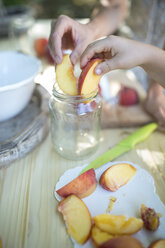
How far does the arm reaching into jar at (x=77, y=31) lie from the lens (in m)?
0.59

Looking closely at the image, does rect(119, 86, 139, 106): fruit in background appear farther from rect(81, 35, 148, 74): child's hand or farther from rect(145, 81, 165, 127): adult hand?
rect(81, 35, 148, 74): child's hand

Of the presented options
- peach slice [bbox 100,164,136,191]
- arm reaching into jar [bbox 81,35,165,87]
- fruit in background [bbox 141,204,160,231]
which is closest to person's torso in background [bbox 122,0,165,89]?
arm reaching into jar [bbox 81,35,165,87]

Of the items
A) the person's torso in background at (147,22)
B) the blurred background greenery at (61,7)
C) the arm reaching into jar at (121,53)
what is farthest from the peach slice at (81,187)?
the blurred background greenery at (61,7)

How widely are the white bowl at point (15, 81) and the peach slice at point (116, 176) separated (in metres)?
0.34

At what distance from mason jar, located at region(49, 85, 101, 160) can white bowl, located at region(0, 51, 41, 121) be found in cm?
9

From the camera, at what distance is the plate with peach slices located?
17.6 inches

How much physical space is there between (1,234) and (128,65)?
1.51 ft

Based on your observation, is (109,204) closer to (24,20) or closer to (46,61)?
(46,61)

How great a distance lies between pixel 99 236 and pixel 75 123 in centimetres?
38

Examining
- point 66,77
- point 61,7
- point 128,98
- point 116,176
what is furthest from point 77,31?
point 61,7

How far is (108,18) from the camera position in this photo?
0.95 meters

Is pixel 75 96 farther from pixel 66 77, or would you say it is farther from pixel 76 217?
pixel 76 217

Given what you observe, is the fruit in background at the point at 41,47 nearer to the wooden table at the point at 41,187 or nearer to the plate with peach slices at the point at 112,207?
the wooden table at the point at 41,187

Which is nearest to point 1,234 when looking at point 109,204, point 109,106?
point 109,204
